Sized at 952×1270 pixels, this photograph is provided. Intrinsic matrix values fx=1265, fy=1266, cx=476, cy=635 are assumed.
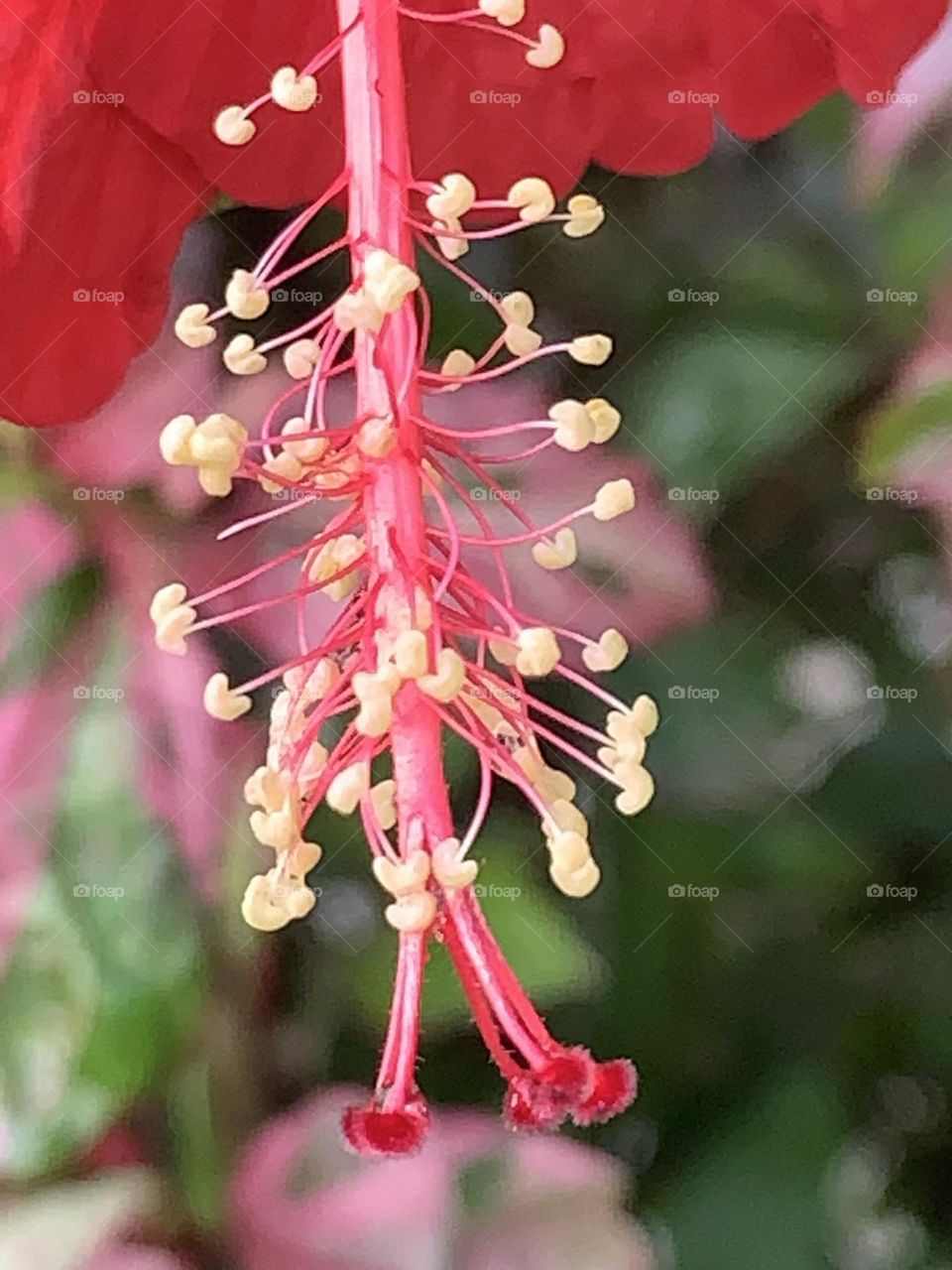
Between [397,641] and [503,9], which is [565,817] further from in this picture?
[503,9]

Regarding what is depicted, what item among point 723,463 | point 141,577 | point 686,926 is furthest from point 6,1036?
point 723,463

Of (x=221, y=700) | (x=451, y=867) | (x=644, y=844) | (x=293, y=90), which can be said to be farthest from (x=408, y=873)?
(x=293, y=90)

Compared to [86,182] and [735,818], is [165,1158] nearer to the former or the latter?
[735,818]

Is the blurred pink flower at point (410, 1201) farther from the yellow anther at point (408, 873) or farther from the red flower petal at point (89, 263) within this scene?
the red flower petal at point (89, 263)

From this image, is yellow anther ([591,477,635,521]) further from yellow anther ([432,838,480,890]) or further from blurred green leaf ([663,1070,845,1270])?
blurred green leaf ([663,1070,845,1270])

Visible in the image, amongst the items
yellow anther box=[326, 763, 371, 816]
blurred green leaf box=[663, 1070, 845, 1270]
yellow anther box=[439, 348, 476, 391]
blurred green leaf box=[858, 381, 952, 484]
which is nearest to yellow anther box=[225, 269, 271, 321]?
yellow anther box=[439, 348, 476, 391]

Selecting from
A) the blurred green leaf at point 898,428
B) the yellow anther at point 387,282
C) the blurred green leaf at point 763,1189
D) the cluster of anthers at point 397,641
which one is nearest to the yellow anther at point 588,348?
the cluster of anthers at point 397,641
